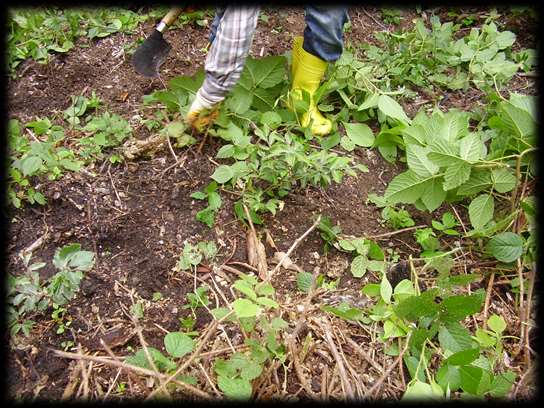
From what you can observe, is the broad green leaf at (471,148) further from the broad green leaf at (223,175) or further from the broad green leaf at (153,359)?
the broad green leaf at (153,359)

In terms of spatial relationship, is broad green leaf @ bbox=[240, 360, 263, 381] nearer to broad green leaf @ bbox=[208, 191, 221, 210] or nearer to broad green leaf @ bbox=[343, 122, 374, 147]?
broad green leaf @ bbox=[208, 191, 221, 210]

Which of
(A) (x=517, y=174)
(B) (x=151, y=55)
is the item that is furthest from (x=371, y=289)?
(B) (x=151, y=55)

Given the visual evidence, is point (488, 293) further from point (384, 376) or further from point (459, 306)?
point (384, 376)

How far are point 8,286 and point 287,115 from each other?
1.06 meters

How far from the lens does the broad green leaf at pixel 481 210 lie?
1.65 meters

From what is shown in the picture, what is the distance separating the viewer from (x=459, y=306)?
1374mm

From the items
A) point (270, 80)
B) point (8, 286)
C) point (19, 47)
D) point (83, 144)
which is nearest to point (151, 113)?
point (83, 144)

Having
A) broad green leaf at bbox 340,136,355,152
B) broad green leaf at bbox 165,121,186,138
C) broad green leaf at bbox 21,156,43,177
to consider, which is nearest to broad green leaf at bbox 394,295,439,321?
broad green leaf at bbox 340,136,355,152

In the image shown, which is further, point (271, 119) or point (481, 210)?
point (271, 119)

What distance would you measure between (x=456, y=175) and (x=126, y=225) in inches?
40.2

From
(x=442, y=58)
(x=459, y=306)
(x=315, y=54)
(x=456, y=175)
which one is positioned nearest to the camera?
(x=459, y=306)

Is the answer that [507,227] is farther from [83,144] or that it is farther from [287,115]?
[83,144]

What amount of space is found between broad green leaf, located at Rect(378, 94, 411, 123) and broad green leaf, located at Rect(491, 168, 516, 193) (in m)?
0.38

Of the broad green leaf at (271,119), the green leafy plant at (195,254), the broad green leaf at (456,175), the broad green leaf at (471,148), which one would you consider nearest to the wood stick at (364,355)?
the green leafy plant at (195,254)
